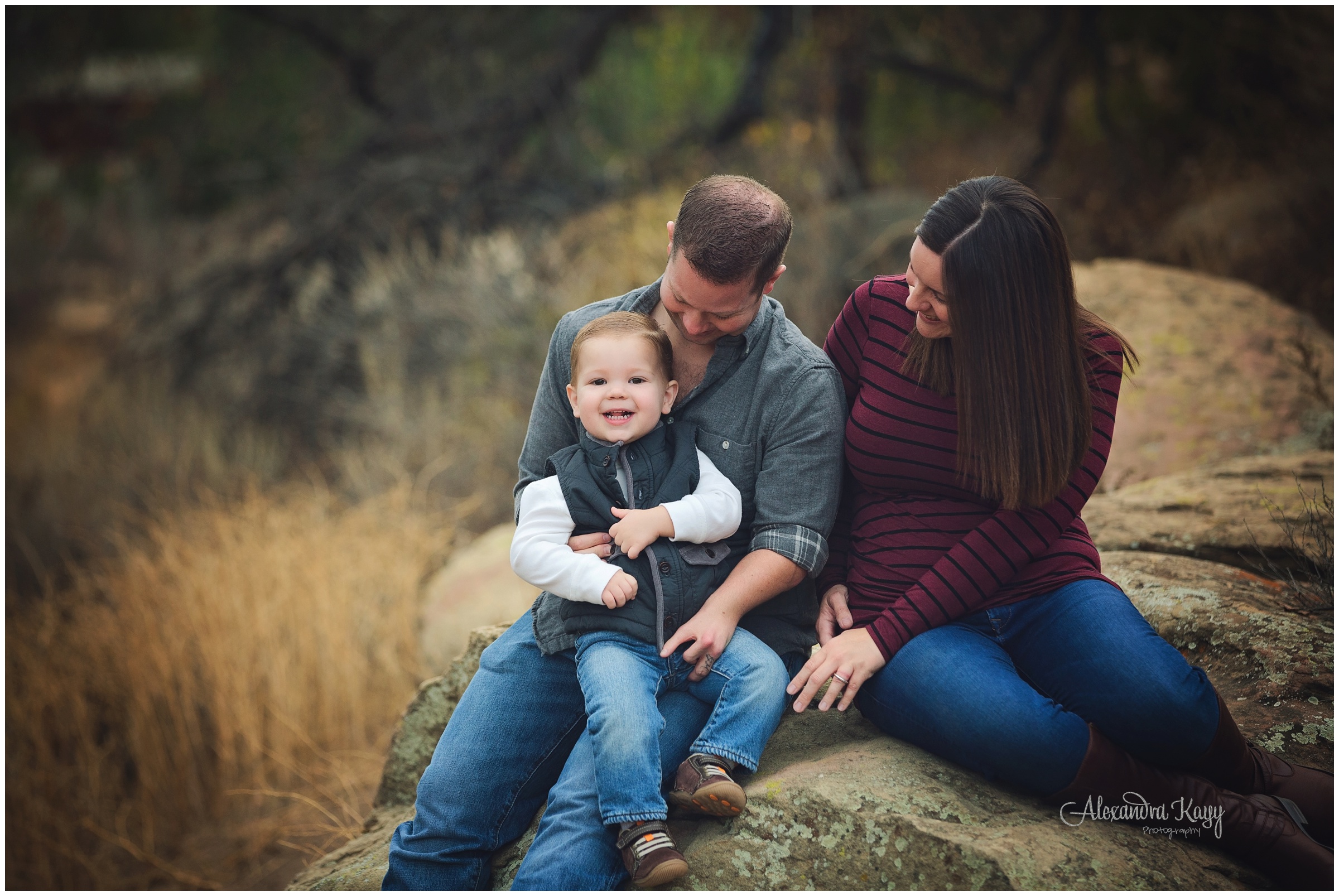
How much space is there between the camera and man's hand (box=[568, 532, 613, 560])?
2.15 metres

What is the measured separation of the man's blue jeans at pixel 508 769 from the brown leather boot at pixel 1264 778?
3.63ft

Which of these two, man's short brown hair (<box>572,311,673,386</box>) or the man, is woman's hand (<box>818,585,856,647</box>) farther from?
man's short brown hair (<box>572,311,673,386</box>)

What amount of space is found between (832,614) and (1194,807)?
87 centimetres

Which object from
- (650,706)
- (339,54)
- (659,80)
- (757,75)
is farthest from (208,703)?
(659,80)

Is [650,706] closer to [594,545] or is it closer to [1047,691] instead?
[594,545]

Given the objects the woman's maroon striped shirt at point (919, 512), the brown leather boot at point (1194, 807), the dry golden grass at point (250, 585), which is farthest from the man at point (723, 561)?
the dry golden grass at point (250, 585)

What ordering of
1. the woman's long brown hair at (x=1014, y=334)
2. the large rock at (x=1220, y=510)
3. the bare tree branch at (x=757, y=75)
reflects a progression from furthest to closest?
the bare tree branch at (x=757, y=75) → the large rock at (x=1220, y=510) → the woman's long brown hair at (x=1014, y=334)

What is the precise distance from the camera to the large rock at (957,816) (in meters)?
1.84

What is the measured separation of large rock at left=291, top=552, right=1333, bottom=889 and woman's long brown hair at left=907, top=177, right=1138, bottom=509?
68 cm

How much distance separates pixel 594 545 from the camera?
2.17 meters

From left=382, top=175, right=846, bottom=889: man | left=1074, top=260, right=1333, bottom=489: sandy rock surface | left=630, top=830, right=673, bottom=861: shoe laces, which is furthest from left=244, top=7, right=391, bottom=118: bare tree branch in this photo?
left=630, top=830, right=673, bottom=861: shoe laces

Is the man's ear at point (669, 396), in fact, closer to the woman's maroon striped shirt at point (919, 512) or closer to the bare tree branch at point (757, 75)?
the woman's maroon striped shirt at point (919, 512)
